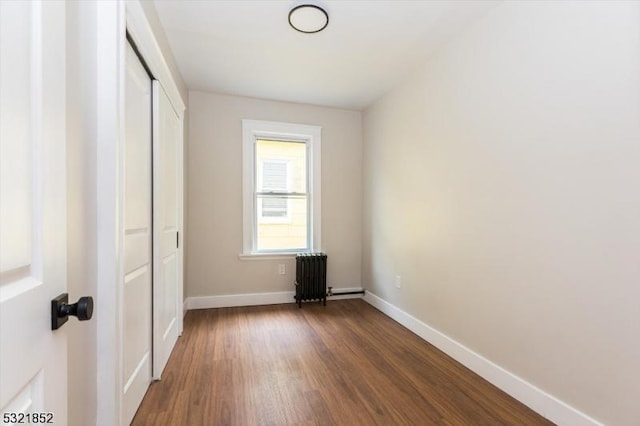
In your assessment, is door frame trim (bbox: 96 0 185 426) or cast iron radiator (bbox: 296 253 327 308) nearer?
door frame trim (bbox: 96 0 185 426)

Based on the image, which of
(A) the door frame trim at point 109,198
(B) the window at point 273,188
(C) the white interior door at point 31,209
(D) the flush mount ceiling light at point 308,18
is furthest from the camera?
(B) the window at point 273,188

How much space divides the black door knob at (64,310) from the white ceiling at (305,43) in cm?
210

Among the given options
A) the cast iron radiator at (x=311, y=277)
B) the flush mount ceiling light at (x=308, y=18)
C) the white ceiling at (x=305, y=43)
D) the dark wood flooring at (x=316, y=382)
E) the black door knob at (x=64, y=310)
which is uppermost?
the white ceiling at (x=305, y=43)

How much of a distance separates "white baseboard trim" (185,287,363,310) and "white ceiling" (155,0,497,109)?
8.05 feet

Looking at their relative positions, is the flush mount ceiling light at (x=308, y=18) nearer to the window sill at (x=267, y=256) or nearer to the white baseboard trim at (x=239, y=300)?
the window sill at (x=267, y=256)

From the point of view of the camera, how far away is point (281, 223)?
3.96 m

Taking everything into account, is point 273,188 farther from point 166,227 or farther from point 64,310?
point 64,310

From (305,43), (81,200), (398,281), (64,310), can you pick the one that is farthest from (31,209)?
(398,281)

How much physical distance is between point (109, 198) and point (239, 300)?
8.89 feet

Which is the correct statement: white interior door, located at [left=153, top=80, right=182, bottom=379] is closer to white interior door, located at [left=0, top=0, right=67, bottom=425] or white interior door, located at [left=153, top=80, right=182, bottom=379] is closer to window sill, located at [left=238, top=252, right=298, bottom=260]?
window sill, located at [left=238, top=252, right=298, bottom=260]

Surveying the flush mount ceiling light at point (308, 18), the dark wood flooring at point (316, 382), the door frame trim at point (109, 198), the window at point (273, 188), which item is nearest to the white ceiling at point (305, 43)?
the flush mount ceiling light at point (308, 18)

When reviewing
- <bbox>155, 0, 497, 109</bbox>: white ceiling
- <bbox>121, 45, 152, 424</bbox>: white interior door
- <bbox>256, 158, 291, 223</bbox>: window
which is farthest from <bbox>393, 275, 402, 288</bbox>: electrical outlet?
<bbox>121, 45, 152, 424</bbox>: white interior door

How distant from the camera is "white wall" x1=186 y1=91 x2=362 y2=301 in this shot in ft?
11.7

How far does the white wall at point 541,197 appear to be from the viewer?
1.41m
